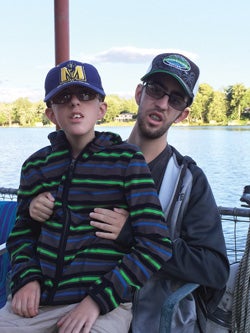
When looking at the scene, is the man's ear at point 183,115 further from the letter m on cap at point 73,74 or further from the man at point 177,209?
the letter m on cap at point 73,74

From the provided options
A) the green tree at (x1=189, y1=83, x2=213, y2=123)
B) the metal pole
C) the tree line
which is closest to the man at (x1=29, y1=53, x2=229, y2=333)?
the metal pole

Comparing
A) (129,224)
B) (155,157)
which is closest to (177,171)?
(155,157)

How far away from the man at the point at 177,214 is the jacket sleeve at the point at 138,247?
9 centimetres

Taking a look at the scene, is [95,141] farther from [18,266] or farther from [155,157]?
[18,266]

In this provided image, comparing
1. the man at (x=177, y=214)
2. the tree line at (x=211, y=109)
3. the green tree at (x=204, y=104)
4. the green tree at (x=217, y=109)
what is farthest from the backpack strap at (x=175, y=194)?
the green tree at (x=217, y=109)

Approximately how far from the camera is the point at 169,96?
1939mm

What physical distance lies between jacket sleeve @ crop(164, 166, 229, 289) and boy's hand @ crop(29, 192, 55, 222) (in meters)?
0.47

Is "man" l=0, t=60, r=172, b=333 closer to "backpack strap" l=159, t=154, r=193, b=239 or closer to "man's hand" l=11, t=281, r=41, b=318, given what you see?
"man's hand" l=11, t=281, r=41, b=318

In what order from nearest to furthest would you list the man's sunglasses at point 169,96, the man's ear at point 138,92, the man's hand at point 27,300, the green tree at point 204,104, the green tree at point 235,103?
the man's hand at point 27,300
the man's sunglasses at point 169,96
the man's ear at point 138,92
the green tree at point 204,104
the green tree at point 235,103

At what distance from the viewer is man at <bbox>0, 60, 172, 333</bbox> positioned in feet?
5.10

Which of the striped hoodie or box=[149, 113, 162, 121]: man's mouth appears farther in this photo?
box=[149, 113, 162, 121]: man's mouth

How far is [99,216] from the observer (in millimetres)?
1624

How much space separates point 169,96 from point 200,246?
0.62 m

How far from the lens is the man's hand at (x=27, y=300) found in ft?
5.27
